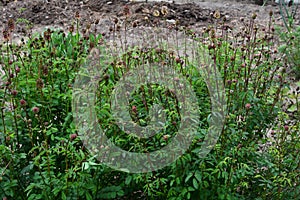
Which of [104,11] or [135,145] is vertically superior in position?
[135,145]

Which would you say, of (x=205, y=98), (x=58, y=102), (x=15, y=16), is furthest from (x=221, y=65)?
→ (x=15, y=16)

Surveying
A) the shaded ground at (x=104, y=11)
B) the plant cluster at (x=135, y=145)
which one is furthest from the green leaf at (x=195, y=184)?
the shaded ground at (x=104, y=11)

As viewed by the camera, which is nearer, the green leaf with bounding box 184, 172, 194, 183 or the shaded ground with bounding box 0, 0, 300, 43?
the green leaf with bounding box 184, 172, 194, 183

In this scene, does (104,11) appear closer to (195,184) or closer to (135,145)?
(135,145)

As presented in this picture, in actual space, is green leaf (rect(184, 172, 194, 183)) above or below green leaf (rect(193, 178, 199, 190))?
above

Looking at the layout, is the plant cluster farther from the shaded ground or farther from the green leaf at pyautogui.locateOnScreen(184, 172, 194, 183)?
the shaded ground

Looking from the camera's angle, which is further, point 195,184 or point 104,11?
point 104,11

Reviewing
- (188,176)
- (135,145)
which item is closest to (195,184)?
(188,176)

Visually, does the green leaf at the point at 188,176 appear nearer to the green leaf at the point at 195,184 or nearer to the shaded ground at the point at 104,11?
the green leaf at the point at 195,184

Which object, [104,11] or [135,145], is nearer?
[135,145]

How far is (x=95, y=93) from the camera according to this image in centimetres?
261

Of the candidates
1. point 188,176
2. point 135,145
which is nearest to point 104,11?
point 135,145

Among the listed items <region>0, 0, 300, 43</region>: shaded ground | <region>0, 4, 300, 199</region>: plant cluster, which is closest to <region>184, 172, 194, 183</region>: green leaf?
<region>0, 4, 300, 199</region>: plant cluster

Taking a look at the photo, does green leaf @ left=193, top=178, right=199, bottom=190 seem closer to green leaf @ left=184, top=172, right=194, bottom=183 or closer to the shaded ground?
green leaf @ left=184, top=172, right=194, bottom=183
